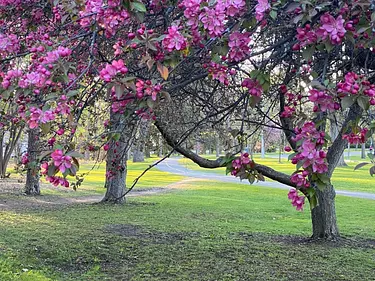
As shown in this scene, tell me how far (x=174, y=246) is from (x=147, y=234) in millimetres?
1183

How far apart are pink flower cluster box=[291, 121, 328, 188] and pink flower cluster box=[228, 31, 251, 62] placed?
57 centimetres


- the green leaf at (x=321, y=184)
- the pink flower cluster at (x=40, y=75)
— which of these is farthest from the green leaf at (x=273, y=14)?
the pink flower cluster at (x=40, y=75)

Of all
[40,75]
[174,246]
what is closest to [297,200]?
[40,75]

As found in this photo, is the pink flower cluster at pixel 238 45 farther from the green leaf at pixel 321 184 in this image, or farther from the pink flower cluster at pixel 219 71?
the green leaf at pixel 321 184

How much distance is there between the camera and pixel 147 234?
26.2 ft

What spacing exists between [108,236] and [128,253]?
1.34m

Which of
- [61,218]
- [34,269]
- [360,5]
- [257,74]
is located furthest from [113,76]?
[61,218]

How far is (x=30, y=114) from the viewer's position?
2045mm

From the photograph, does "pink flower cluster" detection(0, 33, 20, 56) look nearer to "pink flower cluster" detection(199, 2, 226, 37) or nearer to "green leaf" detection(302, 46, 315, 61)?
"pink flower cluster" detection(199, 2, 226, 37)

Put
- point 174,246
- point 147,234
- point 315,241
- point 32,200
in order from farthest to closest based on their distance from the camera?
point 32,200, point 147,234, point 315,241, point 174,246

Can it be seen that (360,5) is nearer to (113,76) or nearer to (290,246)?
(113,76)

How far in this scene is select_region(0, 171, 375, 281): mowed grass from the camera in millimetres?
5324

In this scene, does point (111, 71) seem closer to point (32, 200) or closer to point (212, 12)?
point (212, 12)

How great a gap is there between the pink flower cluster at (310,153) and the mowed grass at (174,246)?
3240 mm
